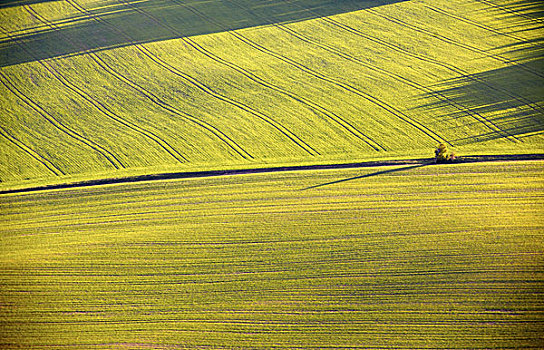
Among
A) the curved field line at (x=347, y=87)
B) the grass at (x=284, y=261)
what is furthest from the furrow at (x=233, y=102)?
the curved field line at (x=347, y=87)

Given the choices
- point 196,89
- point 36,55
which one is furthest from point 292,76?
point 36,55

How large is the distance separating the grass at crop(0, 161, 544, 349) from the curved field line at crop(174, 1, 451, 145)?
4.83m

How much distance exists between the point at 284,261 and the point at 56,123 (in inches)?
957

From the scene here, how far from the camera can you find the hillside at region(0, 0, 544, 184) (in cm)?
3306

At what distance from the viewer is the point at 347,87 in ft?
129

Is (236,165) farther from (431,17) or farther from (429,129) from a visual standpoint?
(431,17)

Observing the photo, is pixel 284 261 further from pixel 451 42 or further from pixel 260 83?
pixel 451 42

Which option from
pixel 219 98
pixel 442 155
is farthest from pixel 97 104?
pixel 442 155

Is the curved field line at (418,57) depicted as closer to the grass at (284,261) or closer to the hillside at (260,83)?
the hillside at (260,83)

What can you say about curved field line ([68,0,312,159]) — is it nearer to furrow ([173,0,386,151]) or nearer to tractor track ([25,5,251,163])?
tractor track ([25,5,251,163])

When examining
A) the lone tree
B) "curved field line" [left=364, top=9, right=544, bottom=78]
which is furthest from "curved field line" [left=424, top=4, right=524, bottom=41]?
the lone tree

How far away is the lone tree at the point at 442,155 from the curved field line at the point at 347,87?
96.8 inches

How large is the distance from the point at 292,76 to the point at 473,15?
2301cm

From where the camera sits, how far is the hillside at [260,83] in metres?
33.1
